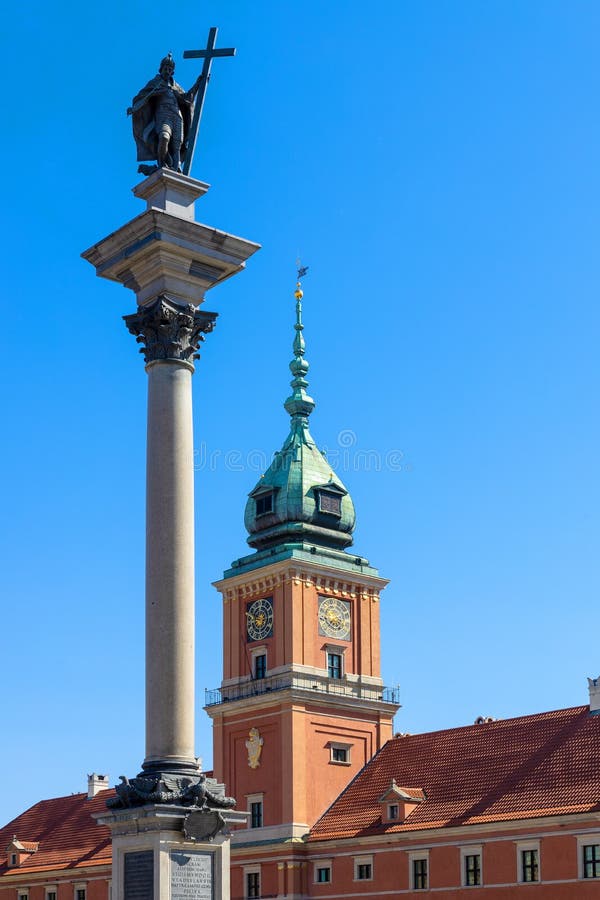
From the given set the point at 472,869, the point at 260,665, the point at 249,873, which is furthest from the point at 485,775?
the point at 260,665

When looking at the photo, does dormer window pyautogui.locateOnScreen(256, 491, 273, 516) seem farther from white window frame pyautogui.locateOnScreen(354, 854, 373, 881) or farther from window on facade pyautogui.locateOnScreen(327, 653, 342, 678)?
white window frame pyautogui.locateOnScreen(354, 854, 373, 881)

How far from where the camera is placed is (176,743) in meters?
17.4

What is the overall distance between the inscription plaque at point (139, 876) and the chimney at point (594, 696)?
118 ft

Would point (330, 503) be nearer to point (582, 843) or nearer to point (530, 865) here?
point (530, 865)

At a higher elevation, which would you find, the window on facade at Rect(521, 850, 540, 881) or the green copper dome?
the green copper dome

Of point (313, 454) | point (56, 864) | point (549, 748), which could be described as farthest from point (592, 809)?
point (56, 864)

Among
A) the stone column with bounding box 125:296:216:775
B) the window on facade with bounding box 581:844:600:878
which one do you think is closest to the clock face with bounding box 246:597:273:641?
the window on facade with bounding box 581:844:600:878

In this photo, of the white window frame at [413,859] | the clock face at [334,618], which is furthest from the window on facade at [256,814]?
the white window frame at [413,859]

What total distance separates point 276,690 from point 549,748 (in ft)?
38.1

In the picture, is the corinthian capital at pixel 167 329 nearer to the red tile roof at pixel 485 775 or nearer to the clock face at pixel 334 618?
the red tile roof at pixel 485 775

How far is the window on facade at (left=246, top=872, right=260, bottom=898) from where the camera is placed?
183 feet

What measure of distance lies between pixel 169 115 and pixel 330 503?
145 feet

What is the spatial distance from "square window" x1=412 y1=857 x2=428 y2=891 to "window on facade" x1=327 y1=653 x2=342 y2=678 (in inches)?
404

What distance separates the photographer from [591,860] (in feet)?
147
